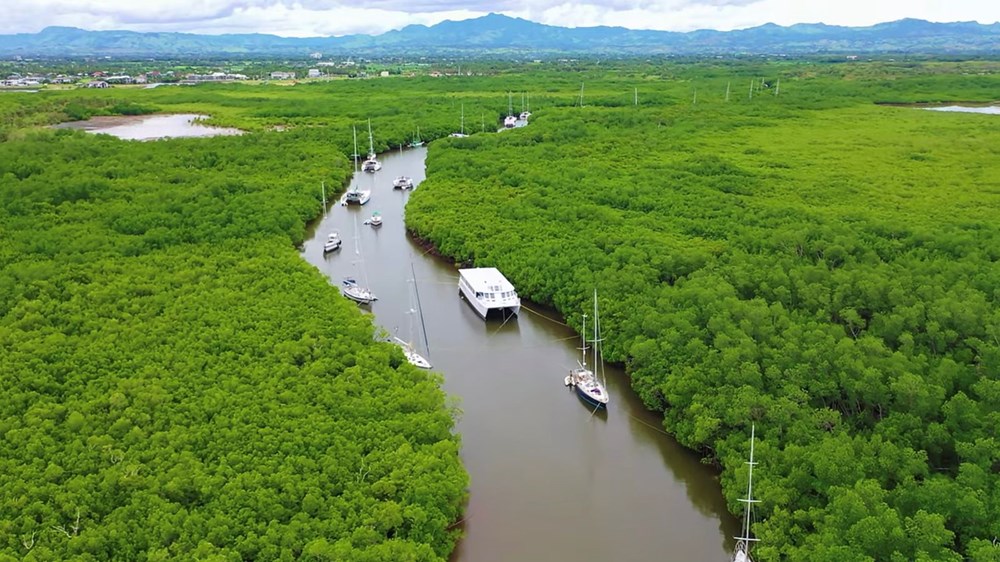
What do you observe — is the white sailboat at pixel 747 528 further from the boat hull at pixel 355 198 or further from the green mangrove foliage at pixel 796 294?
the boat hull at pixel 355 198

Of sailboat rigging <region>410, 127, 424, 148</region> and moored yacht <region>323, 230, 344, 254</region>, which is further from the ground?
sailboat rigging <region>410, 127, 424, 148</region>

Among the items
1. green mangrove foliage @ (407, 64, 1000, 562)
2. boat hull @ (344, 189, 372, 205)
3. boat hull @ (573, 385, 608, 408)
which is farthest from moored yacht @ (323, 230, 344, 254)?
boat hull @ (573, 385, 608, 408)

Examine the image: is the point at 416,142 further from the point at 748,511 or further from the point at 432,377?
A: the point at 748,511

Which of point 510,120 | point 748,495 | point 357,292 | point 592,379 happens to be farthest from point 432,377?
point 510,120

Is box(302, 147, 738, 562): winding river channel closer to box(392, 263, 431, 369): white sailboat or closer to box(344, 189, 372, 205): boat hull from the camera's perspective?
box(392, 263, 431, 369): white sailboat

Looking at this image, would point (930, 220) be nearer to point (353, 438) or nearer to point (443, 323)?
point (443, 323)

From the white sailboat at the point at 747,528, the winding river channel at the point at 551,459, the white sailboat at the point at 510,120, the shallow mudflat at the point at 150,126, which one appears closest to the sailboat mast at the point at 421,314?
the winding river channel at the point at 551,459
